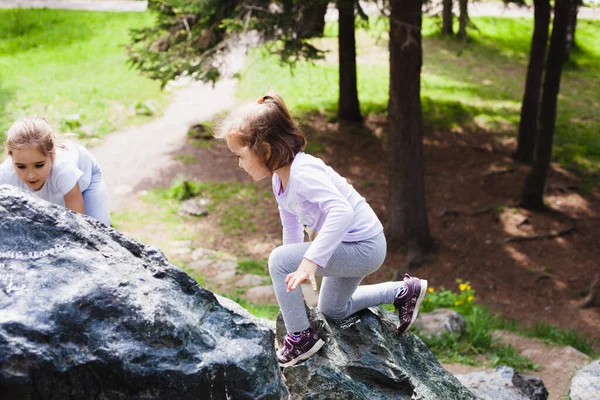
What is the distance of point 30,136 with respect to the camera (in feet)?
11.6

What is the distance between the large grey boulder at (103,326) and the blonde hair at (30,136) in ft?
2.83

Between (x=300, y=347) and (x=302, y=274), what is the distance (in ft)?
1.84

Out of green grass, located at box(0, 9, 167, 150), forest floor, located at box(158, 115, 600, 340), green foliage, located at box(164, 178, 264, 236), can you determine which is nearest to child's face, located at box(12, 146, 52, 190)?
forest floor, located at box(158, 115, 600, 340)

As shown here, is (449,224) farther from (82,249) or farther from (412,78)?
(82,249)

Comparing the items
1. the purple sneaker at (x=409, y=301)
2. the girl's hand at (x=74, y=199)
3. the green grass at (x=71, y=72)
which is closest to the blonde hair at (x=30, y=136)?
the girl's hand at (x=74, y=199)

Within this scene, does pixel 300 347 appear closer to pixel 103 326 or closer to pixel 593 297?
pixel 103 326

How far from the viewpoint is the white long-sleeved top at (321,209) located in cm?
304

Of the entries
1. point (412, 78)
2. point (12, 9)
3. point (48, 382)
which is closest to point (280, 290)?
point (48, 382)

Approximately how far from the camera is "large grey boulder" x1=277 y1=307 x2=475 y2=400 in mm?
3291

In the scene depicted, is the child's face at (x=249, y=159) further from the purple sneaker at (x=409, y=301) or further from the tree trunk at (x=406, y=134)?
the tree trunk at (x=406, y=134)

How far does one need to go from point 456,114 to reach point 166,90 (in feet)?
23.2

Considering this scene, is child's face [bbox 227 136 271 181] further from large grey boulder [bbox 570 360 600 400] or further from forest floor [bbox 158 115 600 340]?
forest floor [bbox 158 115 600 340]

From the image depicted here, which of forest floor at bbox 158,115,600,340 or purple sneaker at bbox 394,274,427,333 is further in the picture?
forest floor at bbox 158,115,600,340

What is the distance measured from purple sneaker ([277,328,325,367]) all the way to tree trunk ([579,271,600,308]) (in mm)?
6455
